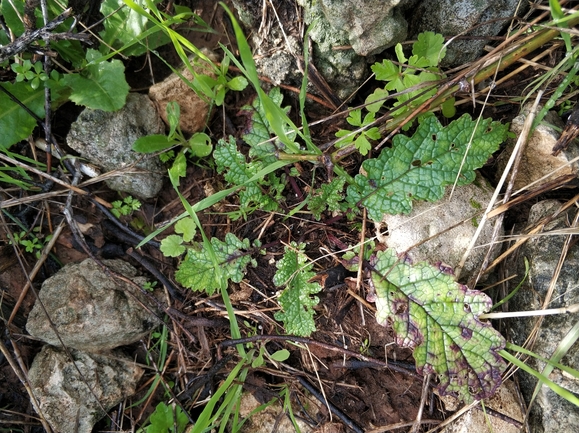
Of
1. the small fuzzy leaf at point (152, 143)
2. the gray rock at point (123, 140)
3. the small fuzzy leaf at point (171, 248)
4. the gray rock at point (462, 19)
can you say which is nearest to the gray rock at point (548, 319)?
the gray rock at point (462, 19)

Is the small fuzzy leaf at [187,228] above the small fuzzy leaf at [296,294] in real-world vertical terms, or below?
above

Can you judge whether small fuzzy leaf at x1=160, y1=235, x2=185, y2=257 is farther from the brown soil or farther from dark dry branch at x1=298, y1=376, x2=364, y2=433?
dark dry branch at x1=298, y1=376, x2=364, y2=433

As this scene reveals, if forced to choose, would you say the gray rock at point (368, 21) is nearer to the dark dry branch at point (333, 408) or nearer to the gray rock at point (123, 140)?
the gray rock at point (123, 140)

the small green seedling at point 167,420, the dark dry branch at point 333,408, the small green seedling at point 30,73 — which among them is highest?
the small green seedling at point 30,73

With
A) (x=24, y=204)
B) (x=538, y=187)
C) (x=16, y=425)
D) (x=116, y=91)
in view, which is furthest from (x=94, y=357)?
(x=538, y=187)

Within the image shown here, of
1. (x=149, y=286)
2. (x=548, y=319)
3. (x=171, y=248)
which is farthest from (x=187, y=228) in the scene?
(x=548, y=319)

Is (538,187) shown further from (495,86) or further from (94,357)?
(94,357)
